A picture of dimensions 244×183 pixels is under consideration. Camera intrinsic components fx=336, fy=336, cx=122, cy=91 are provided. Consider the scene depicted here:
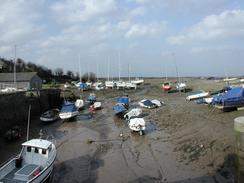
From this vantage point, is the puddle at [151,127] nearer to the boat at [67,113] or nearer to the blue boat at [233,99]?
the blue boat at [233,99]

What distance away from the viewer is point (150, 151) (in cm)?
2678

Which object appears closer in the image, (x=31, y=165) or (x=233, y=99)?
(x=31, y=165)

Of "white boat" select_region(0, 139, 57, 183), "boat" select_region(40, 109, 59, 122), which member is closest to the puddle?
"boat" select_region(40, 109, 59, 122)

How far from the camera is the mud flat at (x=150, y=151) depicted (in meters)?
20.6

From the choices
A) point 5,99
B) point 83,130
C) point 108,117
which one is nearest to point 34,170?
point 83,130

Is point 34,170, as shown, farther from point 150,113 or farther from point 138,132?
point 150,113

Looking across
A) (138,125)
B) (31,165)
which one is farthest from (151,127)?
(31,165)

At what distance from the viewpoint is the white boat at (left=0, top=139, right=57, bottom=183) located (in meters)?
18.4

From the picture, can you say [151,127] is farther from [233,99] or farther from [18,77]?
[18,77]

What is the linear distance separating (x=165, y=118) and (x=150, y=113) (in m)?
6.01

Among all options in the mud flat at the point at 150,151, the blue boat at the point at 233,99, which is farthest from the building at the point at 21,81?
the blue boat at the point at 233,99

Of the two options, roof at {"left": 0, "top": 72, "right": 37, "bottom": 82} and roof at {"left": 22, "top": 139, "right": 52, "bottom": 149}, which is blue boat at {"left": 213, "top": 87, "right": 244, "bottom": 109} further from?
roof at {"left": 0, "top": 72, "right": 37, "bottom": 82}

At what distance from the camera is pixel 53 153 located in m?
21.8

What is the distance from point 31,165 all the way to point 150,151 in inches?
399
